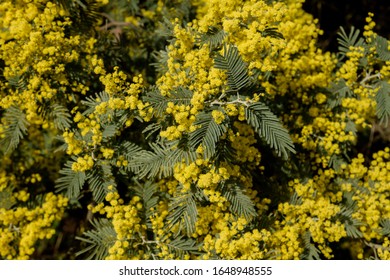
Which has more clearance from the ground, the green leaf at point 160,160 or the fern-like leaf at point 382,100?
the fern-like leaf at point 382,100

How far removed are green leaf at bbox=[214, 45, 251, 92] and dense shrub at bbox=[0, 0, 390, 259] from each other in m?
0.01

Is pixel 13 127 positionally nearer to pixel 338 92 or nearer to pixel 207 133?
pixel 207 133

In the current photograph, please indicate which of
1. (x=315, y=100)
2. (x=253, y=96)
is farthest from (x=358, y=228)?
(x=253, y=96)

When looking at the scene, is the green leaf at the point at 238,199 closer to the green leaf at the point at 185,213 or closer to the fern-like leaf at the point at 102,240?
the green leaf at the point at 185,213

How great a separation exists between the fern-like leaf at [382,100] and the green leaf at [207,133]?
1.87 m

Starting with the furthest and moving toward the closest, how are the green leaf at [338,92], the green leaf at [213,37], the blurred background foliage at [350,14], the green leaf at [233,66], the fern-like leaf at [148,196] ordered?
the blurred background foliage at [350,14] → the green leaf at [338,92] → the fern-like leaf at [148,196] → the green leaf at [213,37] → the green leaf at [233,66]

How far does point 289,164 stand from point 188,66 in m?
1.66

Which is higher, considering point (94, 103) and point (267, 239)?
point (94, 103)

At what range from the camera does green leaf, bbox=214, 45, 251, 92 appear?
3.20 m

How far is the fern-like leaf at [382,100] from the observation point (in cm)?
398

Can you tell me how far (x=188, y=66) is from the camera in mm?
3492

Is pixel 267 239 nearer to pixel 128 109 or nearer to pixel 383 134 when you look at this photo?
pixel 128 109

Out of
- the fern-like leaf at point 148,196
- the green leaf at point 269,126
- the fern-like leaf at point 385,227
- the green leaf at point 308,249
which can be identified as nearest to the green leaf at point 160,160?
the fern-like leaf at point 148,196

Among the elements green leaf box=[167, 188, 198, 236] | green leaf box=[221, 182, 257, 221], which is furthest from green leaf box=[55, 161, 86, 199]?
green leaf box=[221, 182, 257, 221]
